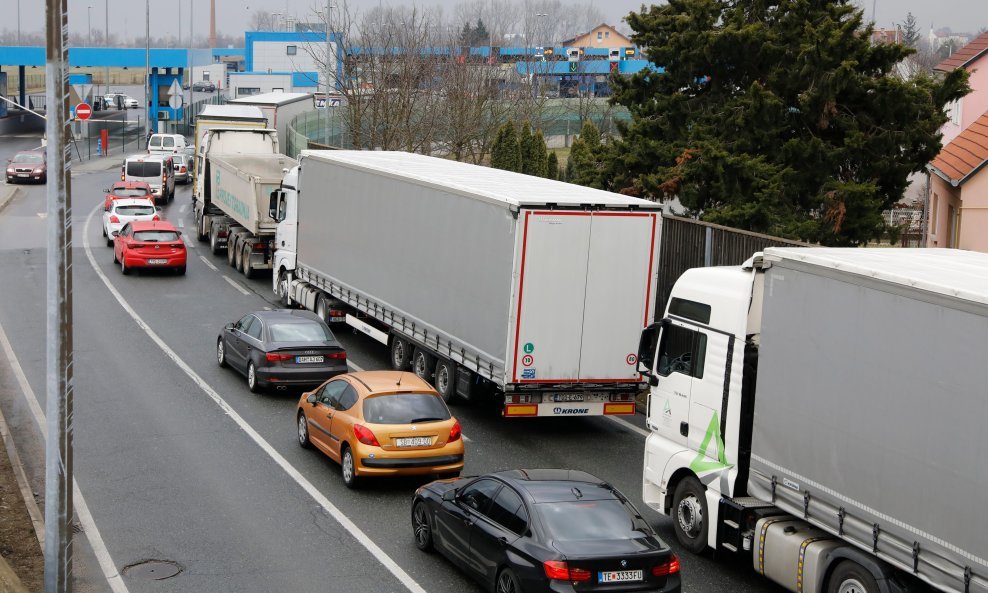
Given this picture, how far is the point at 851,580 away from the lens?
10.6 meters

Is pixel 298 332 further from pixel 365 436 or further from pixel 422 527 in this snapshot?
pixel 422 527

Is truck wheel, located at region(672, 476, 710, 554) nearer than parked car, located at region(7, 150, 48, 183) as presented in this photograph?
Yes

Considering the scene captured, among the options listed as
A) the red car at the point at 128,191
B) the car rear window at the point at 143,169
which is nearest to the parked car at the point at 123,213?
the red car at the point at 128,191

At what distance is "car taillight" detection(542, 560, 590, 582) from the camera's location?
34.3 ft

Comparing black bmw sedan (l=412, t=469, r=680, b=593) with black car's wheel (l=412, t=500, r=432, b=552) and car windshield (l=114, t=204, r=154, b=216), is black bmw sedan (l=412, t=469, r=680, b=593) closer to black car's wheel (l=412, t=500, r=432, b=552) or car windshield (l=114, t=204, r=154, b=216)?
black car's wheel (l=412, t=500, r=432, b=552)

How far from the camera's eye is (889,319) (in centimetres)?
1020

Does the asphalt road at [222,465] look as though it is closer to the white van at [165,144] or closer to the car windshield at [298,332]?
the car windshield at [298,332]

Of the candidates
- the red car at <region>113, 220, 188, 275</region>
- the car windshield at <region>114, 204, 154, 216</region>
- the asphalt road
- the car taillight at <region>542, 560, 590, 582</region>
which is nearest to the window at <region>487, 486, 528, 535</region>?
the car taillight at <region>542, 560, 590, 582</region>

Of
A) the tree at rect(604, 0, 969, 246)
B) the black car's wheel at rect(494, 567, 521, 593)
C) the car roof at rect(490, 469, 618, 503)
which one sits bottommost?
the black car's wheel at rect(494, 567, 521, 593)

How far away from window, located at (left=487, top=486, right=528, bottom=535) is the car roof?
0.33 feet

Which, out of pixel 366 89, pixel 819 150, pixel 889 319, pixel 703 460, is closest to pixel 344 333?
pixel 819 150

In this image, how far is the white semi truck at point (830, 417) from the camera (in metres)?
9.41

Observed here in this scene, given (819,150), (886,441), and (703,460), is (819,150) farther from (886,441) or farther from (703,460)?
(886,441)

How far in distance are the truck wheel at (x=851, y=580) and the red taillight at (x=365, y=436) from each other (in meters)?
6.10
